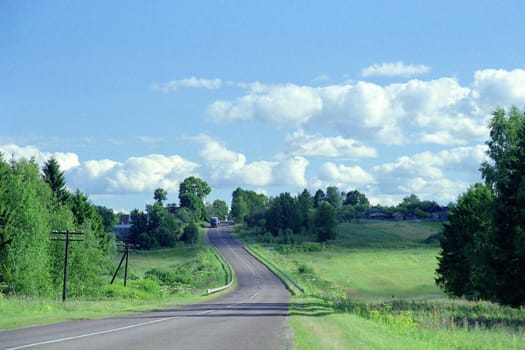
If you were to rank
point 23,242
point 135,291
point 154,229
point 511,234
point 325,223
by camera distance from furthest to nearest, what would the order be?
point 154,229, point 325,223, point 135,291, point 23,242, point 511,234

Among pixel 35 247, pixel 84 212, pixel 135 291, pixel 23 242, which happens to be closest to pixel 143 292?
pixel 135 291

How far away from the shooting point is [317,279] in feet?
251

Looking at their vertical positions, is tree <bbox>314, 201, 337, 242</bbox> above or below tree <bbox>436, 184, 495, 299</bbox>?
above

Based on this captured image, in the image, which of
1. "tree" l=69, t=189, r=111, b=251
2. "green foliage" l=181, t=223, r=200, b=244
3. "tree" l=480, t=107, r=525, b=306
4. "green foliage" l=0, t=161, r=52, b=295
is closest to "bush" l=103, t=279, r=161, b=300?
"green foliage" l=0, t=161, r=52, b=295

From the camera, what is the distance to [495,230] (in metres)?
37.0

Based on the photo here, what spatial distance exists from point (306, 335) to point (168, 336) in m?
3.88

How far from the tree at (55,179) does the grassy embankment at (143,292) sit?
12.0 meters

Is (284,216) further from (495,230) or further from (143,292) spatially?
(495,230)

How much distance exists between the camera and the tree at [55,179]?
250 ft

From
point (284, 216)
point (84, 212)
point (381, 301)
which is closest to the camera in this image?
point (381, 301)

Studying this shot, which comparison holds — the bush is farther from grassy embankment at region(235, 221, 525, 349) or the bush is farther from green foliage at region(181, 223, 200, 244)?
green foliage at region(181, 223, 200, 244)

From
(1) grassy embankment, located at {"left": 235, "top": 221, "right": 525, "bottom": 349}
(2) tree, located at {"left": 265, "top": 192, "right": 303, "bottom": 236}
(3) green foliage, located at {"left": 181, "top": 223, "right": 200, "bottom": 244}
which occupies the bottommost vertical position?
(1) grassy embankment, located at {"left": 235, "top": 221, "right": 525, "bottom": 349}

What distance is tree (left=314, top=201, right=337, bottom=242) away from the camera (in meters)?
150

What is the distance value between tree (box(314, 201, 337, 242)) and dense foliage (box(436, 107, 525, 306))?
92.6 metres
